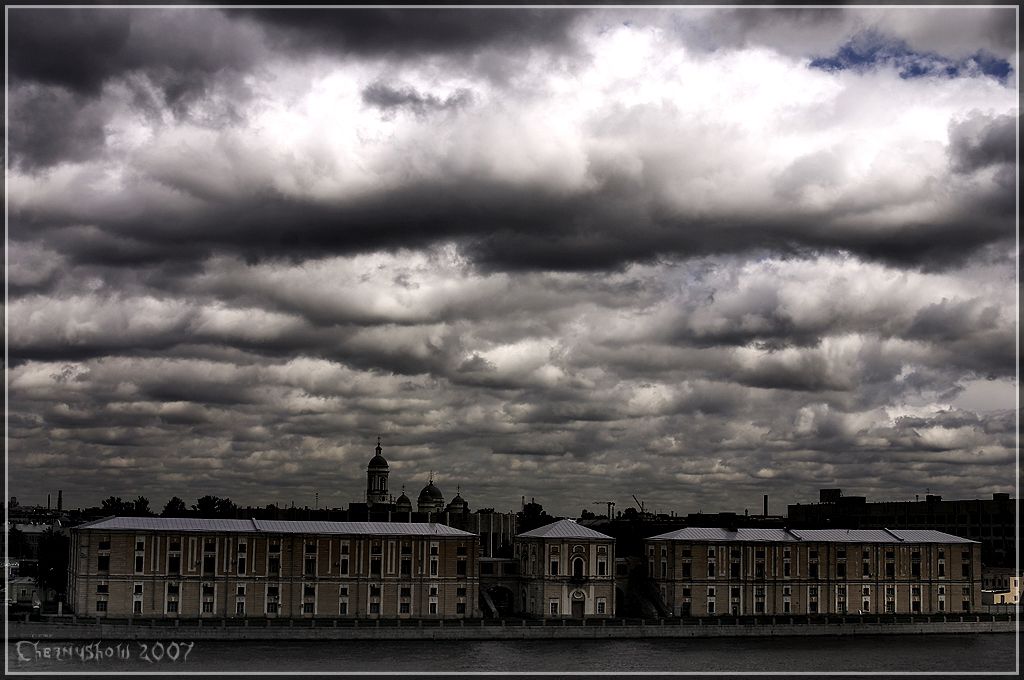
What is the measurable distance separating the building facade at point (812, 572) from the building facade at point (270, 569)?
868 inches

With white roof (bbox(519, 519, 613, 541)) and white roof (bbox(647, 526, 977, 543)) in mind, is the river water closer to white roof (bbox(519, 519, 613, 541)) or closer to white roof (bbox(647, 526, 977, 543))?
white roof (bbox(519, 519, 613, 541))

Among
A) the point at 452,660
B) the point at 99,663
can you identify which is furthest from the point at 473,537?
the point at 99,663

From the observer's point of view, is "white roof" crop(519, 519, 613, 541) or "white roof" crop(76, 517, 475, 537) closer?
"white roof" crop(76, 517, 475, 537)

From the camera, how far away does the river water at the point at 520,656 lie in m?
77.1

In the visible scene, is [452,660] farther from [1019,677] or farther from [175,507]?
[175,507]

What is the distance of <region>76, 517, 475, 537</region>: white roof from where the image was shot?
316ft

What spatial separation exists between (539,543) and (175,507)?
7317cm

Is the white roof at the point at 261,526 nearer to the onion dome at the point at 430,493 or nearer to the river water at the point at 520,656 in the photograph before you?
the river water at the point at 520,656

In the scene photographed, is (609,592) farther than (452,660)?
Yes

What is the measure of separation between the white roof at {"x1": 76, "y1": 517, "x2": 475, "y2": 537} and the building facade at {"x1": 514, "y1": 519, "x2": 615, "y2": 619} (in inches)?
347

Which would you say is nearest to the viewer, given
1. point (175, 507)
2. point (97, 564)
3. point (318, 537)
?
point (97, 564)

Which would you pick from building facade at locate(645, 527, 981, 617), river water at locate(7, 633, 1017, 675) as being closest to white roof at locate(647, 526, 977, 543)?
building facade at locate(645, 527, 981, 617)

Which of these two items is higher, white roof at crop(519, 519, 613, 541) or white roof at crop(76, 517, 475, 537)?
white roof at crop(76, 517, 475, 537)

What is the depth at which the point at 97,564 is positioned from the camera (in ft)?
306
